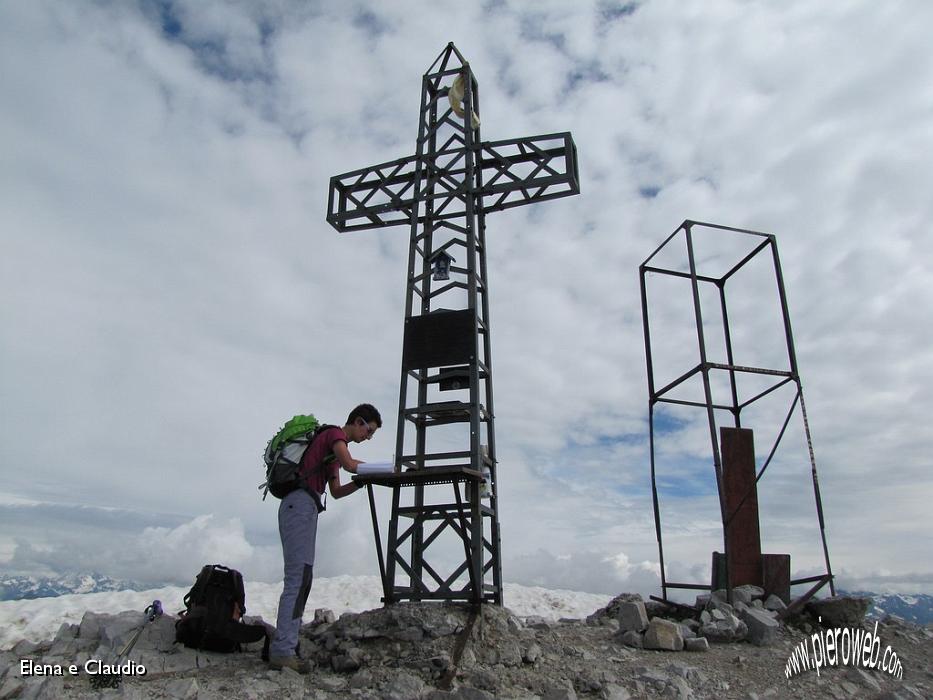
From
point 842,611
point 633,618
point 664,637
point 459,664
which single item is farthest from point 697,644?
point 459,664

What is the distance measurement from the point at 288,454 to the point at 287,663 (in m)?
1.92

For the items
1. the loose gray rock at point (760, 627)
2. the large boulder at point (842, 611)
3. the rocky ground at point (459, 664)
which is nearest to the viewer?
the rocky ground at point (459, 664)

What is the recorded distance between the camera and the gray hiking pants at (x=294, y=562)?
598cm

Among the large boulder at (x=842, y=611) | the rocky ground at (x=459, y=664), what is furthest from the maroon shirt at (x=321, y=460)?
the large boulder at (x=842, y=611)

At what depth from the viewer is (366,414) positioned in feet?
22.3

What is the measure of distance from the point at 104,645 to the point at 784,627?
7.71 meters

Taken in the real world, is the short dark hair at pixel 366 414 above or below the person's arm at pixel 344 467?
above

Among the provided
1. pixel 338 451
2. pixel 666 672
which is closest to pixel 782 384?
pixel 666 672

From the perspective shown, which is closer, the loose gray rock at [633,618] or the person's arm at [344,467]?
the person's arm at [344,467]

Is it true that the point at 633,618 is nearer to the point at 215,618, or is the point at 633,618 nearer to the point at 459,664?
the point at 459,664

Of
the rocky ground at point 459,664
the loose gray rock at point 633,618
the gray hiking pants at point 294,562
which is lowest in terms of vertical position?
the rocky ground at point 459,664

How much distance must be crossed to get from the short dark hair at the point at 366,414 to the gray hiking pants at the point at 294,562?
97 centimetres

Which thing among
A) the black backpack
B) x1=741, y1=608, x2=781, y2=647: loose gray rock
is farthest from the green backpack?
x1=741, y1=608, x2=781, y2=647: loose gray rock

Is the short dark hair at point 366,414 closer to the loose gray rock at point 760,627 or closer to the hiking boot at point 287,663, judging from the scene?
the hiking boot at point 287,663
